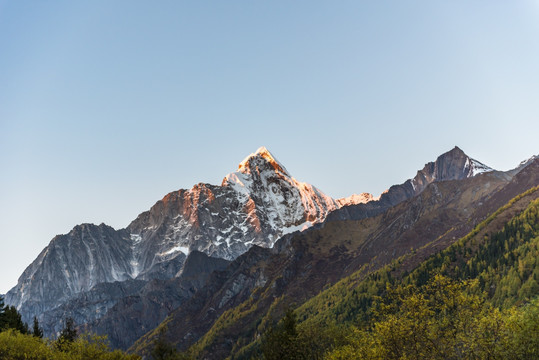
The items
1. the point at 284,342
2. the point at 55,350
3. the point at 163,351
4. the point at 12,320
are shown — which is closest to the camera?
the point at 163,351

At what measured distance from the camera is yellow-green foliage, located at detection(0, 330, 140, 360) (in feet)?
260

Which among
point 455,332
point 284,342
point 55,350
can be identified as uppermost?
point 55,350

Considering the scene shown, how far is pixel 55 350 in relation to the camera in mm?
85812

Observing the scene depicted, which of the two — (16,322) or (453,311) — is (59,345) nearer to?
(16,322)

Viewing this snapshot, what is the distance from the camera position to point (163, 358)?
69.0m

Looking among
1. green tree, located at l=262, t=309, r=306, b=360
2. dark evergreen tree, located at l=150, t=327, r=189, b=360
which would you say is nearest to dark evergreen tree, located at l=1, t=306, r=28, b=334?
dark evergreen tree, located at l=150, t=327, r=189, b=360

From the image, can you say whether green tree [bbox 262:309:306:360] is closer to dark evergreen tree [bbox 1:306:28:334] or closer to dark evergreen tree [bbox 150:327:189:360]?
dark evergreen tree [bbox 150:327:189:360]

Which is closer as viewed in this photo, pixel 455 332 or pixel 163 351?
pixel 455 332

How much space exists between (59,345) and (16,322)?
167ft

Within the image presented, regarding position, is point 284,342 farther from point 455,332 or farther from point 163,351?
point 455,332

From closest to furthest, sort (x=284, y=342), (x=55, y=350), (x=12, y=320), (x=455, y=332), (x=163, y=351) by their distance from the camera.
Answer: (x=455, y=332), (x=163, y=351), (x=55, y=350), (x=284, y=342), (x=12, y=320)

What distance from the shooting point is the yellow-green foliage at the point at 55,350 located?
7931cm

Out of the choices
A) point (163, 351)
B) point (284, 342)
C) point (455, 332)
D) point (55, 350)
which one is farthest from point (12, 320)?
point (455, 332)

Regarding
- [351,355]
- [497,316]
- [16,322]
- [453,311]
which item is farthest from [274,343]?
[16,322]
